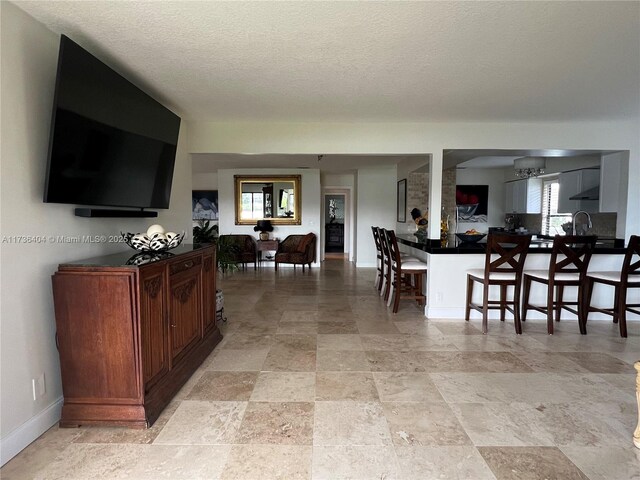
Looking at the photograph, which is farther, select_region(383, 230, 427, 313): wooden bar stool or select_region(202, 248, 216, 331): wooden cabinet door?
select_region(383, 230, 427, 313): wooden bar stool

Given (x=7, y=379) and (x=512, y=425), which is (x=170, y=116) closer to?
(x=7, y=379)

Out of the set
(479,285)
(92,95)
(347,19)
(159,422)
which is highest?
(347,19)

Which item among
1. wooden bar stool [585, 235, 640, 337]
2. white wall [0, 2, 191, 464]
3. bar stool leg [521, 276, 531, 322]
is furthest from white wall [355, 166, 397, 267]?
white wall [0, 2, 191, 464]

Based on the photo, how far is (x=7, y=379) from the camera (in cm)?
162

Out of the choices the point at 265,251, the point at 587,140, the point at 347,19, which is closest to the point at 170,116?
the point at 347,19

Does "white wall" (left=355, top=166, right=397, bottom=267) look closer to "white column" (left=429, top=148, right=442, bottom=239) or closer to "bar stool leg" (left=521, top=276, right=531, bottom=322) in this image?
"white column" (left=429, top=148, right=442, bottom=239)

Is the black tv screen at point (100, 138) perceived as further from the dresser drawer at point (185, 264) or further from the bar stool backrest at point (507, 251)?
the bar stool backrest at point (507, 251)

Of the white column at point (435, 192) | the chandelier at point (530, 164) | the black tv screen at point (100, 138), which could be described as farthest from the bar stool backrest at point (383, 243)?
the black tv screen at point (100, 138)

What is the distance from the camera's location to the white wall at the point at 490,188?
8227 millimetres

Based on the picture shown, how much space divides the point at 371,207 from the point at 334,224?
3.00 m

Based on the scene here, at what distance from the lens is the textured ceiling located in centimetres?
174

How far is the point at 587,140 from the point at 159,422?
500 centimetres

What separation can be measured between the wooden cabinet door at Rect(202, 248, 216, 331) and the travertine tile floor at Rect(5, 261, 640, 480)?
0.99ft

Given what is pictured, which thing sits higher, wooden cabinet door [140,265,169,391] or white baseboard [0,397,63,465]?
wooden cabinet door [140,265,169,391]
